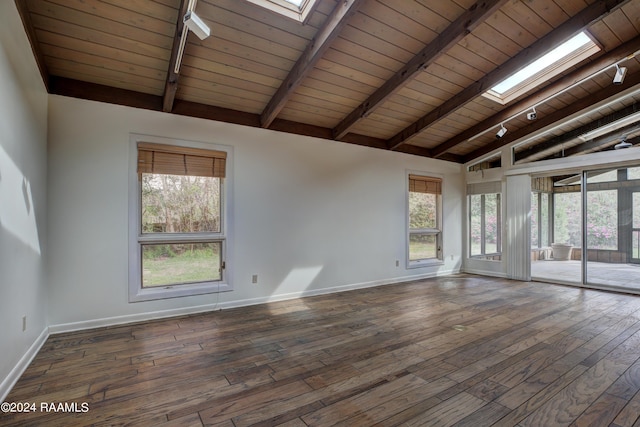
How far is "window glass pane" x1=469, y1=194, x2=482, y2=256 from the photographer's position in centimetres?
669

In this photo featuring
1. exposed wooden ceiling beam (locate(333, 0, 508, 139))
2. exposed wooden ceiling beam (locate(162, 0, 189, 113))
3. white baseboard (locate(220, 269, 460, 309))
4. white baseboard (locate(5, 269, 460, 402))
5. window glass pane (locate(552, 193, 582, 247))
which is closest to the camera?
white baseboard (locate(5, 269, 460, 402))

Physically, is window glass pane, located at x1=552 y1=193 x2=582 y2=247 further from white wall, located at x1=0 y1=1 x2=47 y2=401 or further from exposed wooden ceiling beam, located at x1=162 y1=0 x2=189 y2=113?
white wall, located at x1=0 y1=1 x2=47 y2=401

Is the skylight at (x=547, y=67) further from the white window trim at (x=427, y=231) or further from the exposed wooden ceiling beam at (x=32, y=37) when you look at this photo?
the exposed wooden ceiling beam at (x=32, y=37)

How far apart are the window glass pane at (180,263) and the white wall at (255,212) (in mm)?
246

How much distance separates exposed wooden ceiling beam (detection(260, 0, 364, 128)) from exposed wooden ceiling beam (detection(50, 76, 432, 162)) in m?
0.35

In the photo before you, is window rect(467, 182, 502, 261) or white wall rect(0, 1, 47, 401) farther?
window rect(467, 182, 502, 261)

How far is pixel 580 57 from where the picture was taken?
406 cm

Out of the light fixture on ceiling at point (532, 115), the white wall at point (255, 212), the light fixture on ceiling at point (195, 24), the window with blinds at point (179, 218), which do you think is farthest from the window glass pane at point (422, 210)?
the light fixture on ceiling at point (195, 24)

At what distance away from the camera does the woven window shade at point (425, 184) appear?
616 centimetres

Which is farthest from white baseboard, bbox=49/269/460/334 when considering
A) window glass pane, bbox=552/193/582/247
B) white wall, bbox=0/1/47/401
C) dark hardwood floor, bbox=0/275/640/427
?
window glass pane, bbox=552/193/582/247

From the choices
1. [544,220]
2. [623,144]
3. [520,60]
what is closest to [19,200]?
[520,60]

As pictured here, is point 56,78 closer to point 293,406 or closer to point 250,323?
point 250,323

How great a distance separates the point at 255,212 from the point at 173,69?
1951 mm

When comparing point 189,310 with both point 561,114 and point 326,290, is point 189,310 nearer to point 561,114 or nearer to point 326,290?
point 326,290
